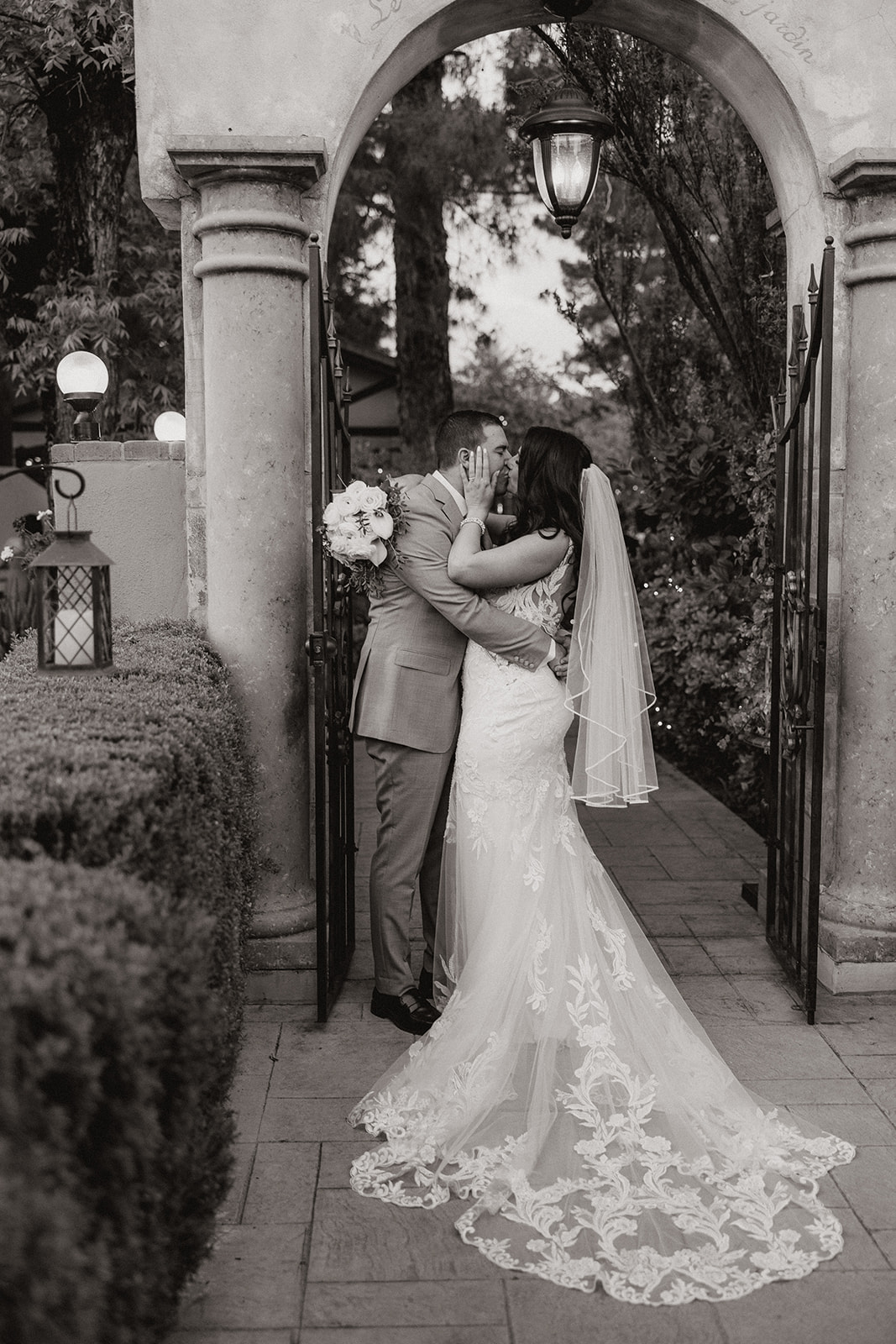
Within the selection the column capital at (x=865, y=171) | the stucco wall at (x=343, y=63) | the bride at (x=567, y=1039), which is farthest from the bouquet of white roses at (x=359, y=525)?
the column capital at (x=865, y=171)

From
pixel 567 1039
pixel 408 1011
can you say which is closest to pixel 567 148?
pixel 408 1011

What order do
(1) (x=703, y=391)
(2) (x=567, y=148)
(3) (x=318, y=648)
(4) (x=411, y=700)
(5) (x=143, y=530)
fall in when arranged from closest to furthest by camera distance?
(3) (x=318, y=648) < (4) (x=411, y=700) < (5) (x=143, y=530) < (2) (x=567, y=148) < (1) (x=703, y=391)

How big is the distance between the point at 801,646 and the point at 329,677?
1.72m

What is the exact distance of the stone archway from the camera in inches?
177

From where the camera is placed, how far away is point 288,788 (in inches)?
187

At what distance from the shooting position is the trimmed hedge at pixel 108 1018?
66.7 inches

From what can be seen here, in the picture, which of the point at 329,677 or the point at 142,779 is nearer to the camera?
the point at 142,779

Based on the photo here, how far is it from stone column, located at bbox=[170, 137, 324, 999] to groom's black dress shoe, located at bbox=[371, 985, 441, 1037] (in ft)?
1.16

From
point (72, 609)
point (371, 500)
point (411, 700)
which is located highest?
point (371, 500)

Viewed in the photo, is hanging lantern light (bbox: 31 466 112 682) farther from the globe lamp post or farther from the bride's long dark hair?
the globe lamp post

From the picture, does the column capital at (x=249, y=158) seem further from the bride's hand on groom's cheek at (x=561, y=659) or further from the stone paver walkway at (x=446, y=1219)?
the stone paver walkway at (x=446, y=1219)

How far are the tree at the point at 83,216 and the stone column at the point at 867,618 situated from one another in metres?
6.81

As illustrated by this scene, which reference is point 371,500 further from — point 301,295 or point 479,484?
point 301,295

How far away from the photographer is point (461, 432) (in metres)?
4.56
